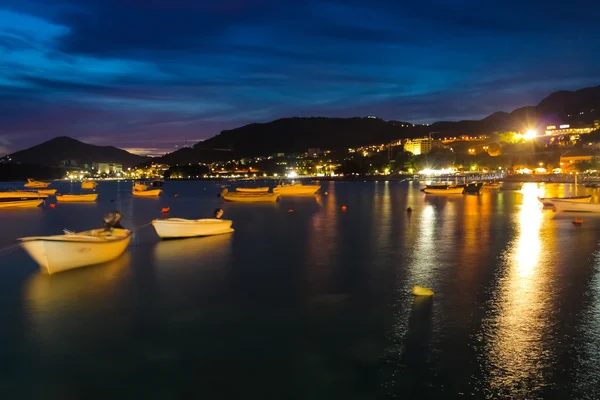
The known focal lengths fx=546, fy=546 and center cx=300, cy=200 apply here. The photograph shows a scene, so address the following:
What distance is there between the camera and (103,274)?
1395cm

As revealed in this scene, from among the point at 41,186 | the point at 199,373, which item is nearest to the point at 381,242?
the point at 199,373

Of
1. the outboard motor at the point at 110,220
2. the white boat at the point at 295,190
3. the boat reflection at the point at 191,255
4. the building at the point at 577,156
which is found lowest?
the boat reflection at the point at 191,255

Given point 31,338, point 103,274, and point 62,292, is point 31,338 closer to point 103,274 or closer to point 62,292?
point 62,292

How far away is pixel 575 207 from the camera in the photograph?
109 ft

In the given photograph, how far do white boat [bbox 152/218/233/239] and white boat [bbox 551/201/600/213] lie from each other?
2311cm

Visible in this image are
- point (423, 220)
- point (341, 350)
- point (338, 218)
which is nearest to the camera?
point (341, 350)

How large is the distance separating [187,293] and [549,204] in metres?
31.7

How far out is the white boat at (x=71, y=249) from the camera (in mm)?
13305

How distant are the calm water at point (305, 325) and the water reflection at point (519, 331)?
3 centimetres

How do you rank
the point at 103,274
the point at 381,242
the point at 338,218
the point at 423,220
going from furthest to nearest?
the point at 338,218
the point at 423,220
the point at 381,242
the point at 103,274

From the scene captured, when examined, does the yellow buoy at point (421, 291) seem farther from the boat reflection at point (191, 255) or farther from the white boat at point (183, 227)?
the white boat at point (183, 227)

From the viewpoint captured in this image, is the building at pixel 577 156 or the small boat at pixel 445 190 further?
the building at pixel 577 156

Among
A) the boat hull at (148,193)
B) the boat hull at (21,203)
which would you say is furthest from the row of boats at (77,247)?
the boat hull at (148,193)

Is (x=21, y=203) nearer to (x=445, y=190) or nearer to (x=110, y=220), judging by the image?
(x=110, y=220)
